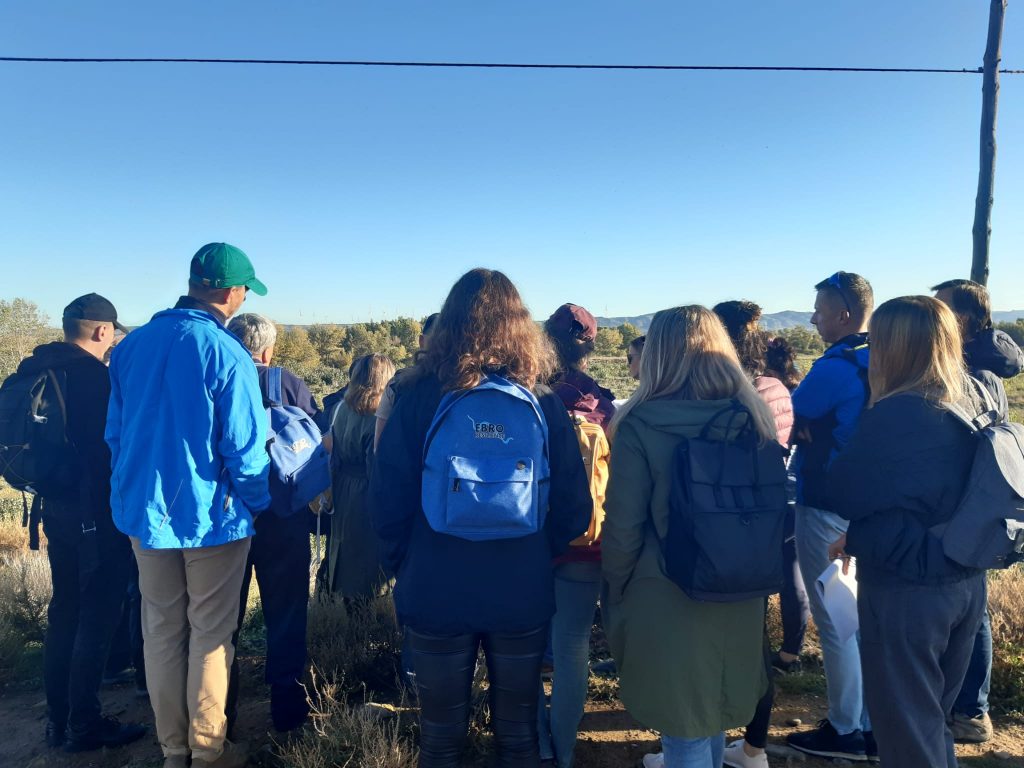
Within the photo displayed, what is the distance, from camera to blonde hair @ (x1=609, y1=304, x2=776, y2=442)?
7.58 feet

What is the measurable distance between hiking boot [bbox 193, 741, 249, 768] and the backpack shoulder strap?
1.58 metres

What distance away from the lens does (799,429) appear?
9.96ft

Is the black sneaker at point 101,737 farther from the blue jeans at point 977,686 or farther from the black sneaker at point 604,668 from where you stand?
the blue jeans at point 977,686

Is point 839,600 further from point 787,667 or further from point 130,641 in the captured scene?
point 130,641

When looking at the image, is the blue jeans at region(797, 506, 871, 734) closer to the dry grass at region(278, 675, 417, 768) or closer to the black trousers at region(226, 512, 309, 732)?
the dry grass at region(278, 675, 417, 768)

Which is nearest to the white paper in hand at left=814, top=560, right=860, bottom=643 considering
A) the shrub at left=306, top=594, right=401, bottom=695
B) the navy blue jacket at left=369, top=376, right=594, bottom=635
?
the navy blue jacket at left=369, top=376, right=594, bottom=635

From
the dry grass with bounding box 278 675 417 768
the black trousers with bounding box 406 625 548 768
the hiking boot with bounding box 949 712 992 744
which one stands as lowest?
the hiking boot with bounding box 949 712 992 744

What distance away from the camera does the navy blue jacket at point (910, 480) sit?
211 centimetres

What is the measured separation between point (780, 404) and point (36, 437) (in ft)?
12.1

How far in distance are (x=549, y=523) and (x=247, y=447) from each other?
4.26ft

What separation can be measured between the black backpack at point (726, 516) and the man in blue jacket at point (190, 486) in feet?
5.69

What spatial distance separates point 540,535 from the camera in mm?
2236

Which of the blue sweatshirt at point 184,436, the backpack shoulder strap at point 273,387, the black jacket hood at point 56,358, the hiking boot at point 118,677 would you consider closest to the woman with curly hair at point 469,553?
the blue sweatshirt at point 184,436

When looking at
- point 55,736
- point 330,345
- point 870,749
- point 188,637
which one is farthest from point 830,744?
point 330,345
